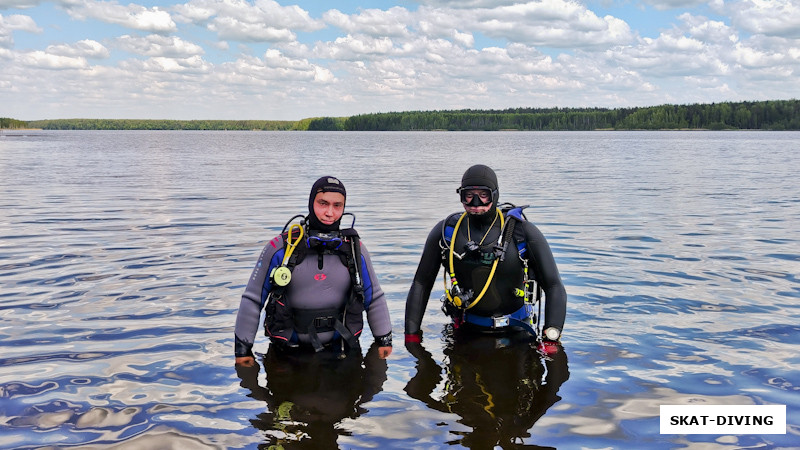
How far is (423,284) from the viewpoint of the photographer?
25.8ft

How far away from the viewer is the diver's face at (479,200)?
24.8 ft

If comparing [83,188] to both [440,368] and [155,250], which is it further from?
[440,368]

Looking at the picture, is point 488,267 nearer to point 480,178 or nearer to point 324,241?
point 480,178

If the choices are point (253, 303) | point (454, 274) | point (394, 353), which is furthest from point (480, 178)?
point (253, 303)

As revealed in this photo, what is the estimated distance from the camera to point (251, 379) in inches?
278

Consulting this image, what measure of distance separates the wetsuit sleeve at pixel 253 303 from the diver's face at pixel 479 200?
2.12 meters

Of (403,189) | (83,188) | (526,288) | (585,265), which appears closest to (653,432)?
(526,288)

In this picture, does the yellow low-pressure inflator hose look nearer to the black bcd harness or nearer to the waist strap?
the waist strap

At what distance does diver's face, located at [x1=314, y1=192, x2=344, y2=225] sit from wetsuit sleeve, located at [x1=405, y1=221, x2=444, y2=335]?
4.68ft

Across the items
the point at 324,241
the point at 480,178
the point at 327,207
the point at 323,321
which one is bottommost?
the point at 323,321

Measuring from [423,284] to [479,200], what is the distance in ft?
3.79

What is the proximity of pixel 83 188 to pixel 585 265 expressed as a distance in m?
24.1

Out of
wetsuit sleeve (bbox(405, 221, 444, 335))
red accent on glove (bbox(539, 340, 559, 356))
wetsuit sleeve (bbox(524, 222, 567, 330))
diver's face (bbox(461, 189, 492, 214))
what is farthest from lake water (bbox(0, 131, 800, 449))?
diver's face (bbox(461, 189, 492, 214))

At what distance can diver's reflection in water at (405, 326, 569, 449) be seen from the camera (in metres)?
5.96
